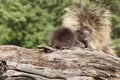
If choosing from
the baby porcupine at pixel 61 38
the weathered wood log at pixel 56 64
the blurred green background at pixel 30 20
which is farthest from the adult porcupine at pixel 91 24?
the blurred green background at pixel 30 20

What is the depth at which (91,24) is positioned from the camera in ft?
28.2

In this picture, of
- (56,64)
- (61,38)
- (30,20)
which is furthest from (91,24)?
(30,20)

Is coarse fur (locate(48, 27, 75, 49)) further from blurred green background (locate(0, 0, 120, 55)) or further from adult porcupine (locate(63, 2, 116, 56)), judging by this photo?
blurred green background (locate(0, 0, 120, 55))

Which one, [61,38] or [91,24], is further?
[91,24]

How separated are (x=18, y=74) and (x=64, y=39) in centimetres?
116

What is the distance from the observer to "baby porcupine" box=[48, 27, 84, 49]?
7.91m

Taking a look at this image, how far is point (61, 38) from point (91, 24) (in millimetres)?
878

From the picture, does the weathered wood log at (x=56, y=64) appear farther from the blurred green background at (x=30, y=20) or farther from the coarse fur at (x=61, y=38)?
the blurred green background at (x=30, y=20)

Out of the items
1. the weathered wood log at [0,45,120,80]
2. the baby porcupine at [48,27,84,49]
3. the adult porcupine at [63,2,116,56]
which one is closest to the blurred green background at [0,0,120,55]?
the adult porcupine at [63,2,116,56]

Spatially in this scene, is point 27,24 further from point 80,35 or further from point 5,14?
point 80,35

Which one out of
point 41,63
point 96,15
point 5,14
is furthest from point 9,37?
point 41,63

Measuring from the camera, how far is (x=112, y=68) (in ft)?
25.2

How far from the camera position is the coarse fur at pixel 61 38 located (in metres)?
7.91

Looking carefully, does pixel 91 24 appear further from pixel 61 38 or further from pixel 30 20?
pixel 30 20
